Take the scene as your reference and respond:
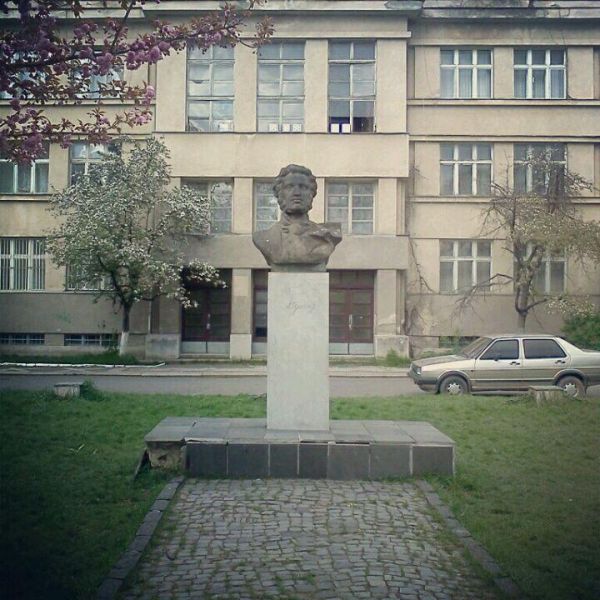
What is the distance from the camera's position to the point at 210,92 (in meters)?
25.7

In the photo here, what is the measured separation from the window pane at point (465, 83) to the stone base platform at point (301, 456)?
21.4m

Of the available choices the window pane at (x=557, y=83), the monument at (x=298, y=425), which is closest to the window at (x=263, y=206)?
the window pane at (x=557, y=83)

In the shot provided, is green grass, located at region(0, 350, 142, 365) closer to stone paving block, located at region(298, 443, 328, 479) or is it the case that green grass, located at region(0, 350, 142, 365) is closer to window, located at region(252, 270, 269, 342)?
window, located at region(252, 270, 269, 342)

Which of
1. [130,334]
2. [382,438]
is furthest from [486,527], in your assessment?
[130,334]

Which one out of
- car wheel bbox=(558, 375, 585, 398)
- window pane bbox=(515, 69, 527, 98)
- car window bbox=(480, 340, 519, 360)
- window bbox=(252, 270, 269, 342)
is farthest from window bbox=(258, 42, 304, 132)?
car wheel bbox=(558, 375, 585, 398)

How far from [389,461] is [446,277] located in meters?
19.4

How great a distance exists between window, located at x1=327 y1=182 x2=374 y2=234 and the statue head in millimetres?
17241

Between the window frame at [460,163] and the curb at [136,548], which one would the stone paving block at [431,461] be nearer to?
the curb at [136,548]

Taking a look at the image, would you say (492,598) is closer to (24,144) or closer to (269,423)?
(269,423)

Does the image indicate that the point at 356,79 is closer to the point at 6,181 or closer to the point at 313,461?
the point at 6,181

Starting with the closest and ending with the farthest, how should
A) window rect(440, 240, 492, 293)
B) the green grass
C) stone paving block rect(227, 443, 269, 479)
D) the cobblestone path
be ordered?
1. the cobblestone path
2. stone paving block rect(227, 443, 269, 479)
3. the green grass
4. window rect(440, 240, 492, 293)

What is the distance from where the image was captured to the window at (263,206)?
84.5 ft

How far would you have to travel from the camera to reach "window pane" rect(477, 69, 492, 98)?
26578 mm

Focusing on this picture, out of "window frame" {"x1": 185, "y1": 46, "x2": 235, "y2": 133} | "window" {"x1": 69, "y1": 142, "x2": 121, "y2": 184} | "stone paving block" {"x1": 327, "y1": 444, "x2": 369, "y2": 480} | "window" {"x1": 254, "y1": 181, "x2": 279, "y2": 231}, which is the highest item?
"window frame" {"x1": 185, "y1": 46, "x2": 235, "y2": 133}
